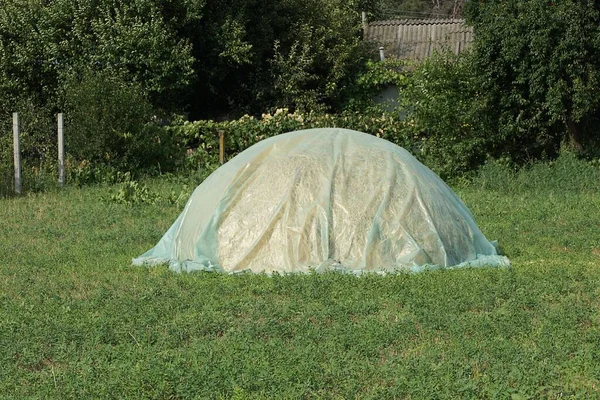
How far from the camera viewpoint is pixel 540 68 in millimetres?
18078

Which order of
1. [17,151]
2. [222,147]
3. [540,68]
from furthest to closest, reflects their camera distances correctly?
[222,147] < [540,68] < [17,151]

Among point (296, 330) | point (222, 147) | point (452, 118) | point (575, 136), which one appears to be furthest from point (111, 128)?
point (296, 330)

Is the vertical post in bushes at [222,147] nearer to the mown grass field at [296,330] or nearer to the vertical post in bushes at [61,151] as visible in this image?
the vertical post in bushes at [61,151]

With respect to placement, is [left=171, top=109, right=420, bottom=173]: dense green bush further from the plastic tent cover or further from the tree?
the plastic tent cover

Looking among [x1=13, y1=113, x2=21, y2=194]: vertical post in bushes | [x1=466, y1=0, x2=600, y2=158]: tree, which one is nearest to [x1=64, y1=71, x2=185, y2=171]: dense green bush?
[x1=13, y1=113, x2=21, y2=194]: vertical post in bushes

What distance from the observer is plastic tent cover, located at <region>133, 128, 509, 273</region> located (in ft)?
33.1

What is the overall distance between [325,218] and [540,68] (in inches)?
373

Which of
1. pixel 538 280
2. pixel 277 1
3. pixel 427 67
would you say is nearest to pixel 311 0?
pixel 277 1

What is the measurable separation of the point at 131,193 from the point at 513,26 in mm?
8087

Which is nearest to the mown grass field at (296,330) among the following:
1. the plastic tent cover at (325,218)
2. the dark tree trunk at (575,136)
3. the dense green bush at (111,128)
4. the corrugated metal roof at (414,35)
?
the plastic tent cover at (325,218)

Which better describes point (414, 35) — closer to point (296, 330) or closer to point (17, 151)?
point (17, 151)

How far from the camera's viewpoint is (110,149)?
19.2m

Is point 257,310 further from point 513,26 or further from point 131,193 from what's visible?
point 513,26

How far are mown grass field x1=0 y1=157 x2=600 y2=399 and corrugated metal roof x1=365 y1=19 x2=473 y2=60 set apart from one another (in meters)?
16.4
